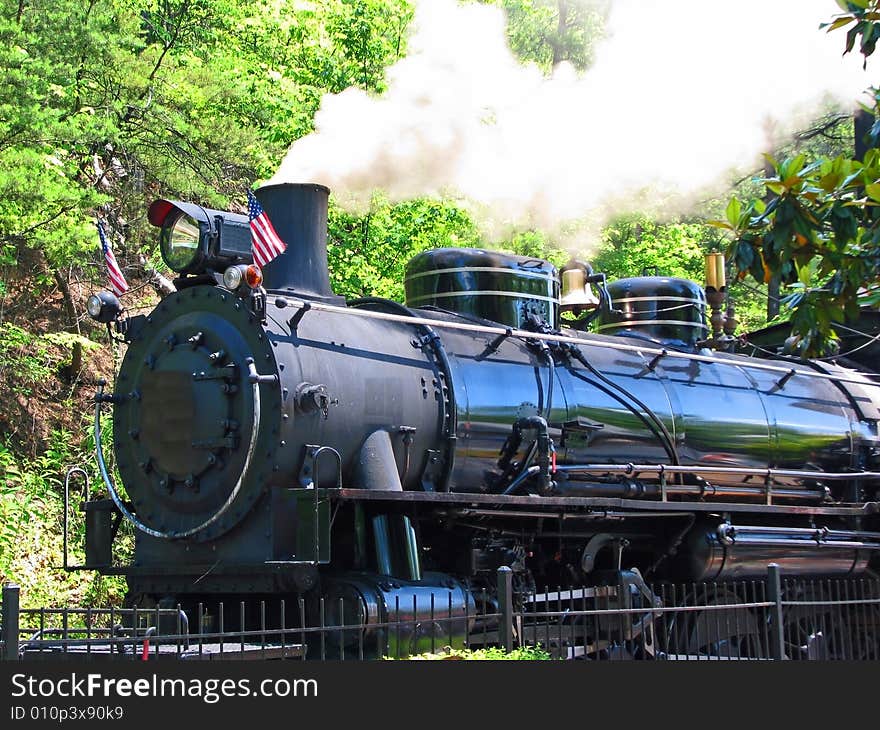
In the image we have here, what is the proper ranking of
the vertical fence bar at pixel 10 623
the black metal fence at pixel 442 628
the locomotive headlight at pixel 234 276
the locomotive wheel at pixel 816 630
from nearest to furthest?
the vertical fence bar at pixel 10 623, the black metal fence at pixel 442 628, the locomotive headlight at pixel 234 276, the locomotive wheel at pixel 816 630

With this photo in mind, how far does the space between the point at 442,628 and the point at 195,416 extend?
1.90 m

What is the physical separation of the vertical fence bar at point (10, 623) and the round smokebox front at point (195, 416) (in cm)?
191

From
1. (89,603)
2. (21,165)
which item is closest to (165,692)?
(89,603)

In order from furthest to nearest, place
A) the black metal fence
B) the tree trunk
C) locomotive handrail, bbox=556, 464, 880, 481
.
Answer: the tree trunk
locomotive handrail, bbox=556, 464, 880, 481
the black metal fence

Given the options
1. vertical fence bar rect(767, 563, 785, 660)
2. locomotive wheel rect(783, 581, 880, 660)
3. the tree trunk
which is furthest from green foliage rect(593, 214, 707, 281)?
vertical fence bar rect(767, 563, 785, 660)

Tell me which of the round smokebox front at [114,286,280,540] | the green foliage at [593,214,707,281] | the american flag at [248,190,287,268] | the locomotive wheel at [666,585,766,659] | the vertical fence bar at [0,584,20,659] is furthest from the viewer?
the green foliage at [593,214,707,281]

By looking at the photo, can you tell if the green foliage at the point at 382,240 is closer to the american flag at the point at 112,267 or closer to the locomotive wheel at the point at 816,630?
the locomotive wheel at the point at 816,630

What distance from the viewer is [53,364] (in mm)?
15008

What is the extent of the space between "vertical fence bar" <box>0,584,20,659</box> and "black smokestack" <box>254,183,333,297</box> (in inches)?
123

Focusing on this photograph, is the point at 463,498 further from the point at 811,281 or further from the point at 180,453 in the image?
the point at 811,281

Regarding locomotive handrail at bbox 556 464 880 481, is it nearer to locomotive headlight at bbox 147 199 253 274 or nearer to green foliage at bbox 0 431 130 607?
locomotive headlight at bbox 147 199 253 274

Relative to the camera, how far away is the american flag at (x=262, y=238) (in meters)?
7.09

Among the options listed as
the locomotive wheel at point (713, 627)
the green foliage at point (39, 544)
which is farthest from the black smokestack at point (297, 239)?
the green foliage at point (39, 544)

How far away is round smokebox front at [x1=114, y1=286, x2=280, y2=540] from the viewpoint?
6.78 m
